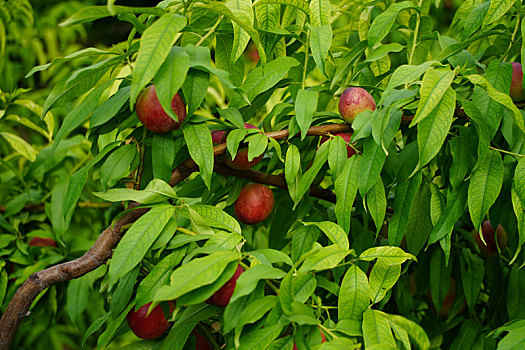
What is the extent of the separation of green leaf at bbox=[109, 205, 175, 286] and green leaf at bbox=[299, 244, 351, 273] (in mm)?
132

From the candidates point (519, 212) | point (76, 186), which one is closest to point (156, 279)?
point (76, 186)

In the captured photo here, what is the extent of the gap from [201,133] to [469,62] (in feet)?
1.06

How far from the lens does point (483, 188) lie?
530 millimetres

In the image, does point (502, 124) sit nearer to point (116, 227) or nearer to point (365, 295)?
point (365, 295)

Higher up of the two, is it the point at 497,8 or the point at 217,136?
the point at 497,8

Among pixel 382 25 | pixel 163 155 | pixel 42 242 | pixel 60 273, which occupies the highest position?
pixel 382 25

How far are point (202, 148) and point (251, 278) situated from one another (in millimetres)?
157

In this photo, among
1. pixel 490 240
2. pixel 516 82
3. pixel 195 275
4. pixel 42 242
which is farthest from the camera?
pixel 42 242

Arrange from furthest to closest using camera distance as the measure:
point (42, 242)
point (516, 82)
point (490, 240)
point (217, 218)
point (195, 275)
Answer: point (42, 242) < point (490, 240) < point (516, 82) < point (217, 218) < point (195, 275)

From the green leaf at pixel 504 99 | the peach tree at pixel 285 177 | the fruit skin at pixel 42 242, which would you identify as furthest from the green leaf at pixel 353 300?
the fruit skin at pixel 42 242

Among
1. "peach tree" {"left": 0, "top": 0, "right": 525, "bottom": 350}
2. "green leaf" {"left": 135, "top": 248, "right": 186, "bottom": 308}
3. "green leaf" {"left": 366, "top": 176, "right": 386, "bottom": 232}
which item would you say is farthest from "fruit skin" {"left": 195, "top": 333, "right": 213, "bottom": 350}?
"green leaf" {"left": 366, "top": 176, "right": 386, "bottom": 232}

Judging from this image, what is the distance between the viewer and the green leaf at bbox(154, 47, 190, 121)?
0.45 m

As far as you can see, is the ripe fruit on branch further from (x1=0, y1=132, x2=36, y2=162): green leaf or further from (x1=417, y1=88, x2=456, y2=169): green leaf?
(x1=0, y1=132, x2=36, y2=162): green leaf

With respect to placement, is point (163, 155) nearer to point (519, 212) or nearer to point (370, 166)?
point (370, 166)
